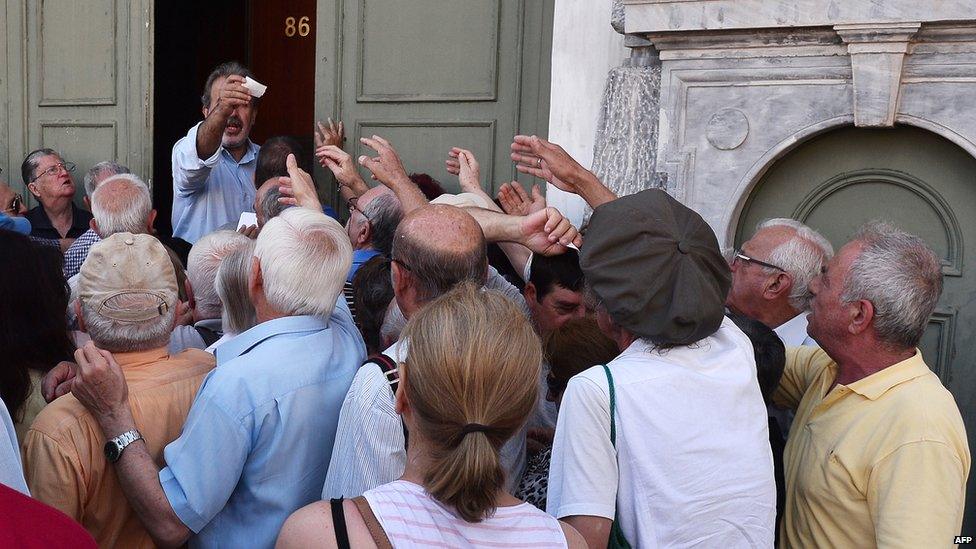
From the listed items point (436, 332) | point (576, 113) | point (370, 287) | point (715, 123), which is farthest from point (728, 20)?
point (436, 332)

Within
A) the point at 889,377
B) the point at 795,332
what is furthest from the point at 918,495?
the point at 795,332

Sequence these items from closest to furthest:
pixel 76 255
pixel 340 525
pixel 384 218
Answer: pixel 340 525
pixel 384 218
pixel 76 255

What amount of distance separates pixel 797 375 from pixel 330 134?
3.25m

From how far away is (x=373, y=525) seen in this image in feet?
5.54

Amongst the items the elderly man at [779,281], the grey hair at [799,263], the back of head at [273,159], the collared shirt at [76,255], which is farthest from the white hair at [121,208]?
the grey hair at [799,263]

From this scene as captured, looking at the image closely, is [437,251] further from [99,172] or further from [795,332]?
[99,172]

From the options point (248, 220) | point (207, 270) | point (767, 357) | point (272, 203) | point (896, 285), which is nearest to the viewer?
point (896, 285)

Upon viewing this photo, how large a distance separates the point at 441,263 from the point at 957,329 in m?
2.44

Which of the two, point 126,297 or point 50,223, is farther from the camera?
point 50,223

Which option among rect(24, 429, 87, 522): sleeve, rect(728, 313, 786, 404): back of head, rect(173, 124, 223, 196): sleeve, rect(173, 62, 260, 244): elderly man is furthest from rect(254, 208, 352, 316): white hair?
rect(173, 124, 223, 196): sleeve

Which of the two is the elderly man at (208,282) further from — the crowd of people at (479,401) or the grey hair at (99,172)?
the grey hair at (99,172)

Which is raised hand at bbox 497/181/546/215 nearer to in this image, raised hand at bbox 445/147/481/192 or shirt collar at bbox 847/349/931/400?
raised hand at bbox 445/147/481/192

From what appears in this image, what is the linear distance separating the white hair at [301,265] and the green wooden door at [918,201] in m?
2.38

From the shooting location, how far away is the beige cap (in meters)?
2.47
